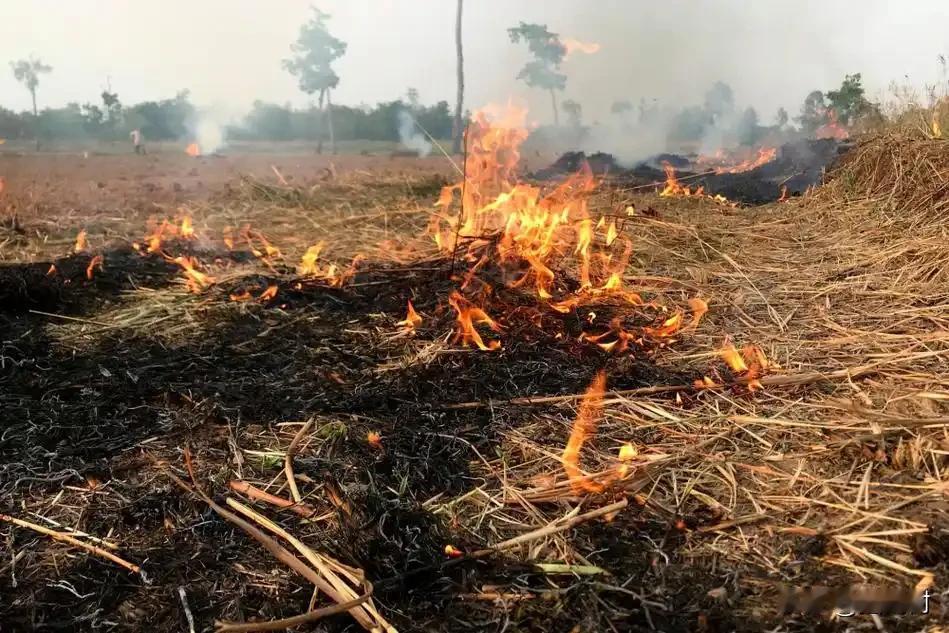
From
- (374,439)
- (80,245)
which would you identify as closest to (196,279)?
(80,245)

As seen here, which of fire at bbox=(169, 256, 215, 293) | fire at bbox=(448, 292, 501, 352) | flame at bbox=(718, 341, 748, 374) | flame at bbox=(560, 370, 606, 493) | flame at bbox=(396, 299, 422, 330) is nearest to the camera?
flame at bbox=(560, 370, 606, 493)

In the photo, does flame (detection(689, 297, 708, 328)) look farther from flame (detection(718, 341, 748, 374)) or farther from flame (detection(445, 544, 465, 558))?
flame (detection(445, 544, 465, 558))

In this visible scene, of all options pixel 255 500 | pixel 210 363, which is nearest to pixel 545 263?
pixel 210 363

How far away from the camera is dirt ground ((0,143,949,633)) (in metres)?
1.59

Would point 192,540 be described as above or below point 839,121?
below

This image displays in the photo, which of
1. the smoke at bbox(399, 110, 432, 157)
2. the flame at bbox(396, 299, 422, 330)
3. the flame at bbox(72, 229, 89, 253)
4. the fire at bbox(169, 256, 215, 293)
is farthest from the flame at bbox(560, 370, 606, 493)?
the smoke at bbox(399, 110, 432, 157)

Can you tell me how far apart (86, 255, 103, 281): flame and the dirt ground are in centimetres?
2

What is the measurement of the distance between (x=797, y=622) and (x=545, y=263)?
2623 millimetres

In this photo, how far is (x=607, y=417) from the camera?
2396 millimetres

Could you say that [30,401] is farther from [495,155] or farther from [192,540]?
[495,155]

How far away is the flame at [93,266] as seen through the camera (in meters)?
4.21

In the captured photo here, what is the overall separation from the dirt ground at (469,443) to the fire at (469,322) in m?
0.06

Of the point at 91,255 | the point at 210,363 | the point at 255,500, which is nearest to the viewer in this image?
the point at 255,500

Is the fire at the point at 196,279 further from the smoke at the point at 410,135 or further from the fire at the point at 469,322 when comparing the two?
the smoke at the point at 410,135
